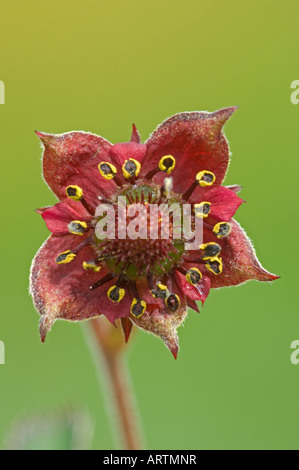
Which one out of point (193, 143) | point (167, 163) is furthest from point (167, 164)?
point (193, 143)

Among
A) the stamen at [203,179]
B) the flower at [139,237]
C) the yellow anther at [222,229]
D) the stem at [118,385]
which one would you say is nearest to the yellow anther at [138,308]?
the flower at [139,237]

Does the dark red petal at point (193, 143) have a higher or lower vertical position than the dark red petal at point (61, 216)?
higher

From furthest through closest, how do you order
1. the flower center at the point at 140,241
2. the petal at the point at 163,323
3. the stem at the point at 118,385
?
the stem at the point at 118,385, the flower center at the point at 140,241, the petal at the point at 163,323

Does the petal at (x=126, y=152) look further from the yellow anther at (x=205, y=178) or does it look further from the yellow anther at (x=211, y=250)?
the yellow anther at (x=211, y=250)

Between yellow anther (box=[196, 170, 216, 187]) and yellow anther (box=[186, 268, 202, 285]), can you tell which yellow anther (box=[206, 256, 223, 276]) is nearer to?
yellow anther (box=[186, 268, 202, 285])

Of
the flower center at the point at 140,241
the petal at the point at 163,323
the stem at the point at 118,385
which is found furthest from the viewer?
the stem at the point at 118,385

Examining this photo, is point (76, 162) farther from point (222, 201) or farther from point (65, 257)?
point (222, 201)

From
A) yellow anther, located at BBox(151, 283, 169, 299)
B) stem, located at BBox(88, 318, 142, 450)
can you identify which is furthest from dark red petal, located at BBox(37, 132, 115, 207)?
stem, located at BBox(88, 318, 142, 450)

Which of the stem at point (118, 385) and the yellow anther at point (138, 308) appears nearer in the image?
the yellow anther at point (138, 308)

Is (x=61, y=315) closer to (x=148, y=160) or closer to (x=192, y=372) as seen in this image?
(x=148, y=160)
